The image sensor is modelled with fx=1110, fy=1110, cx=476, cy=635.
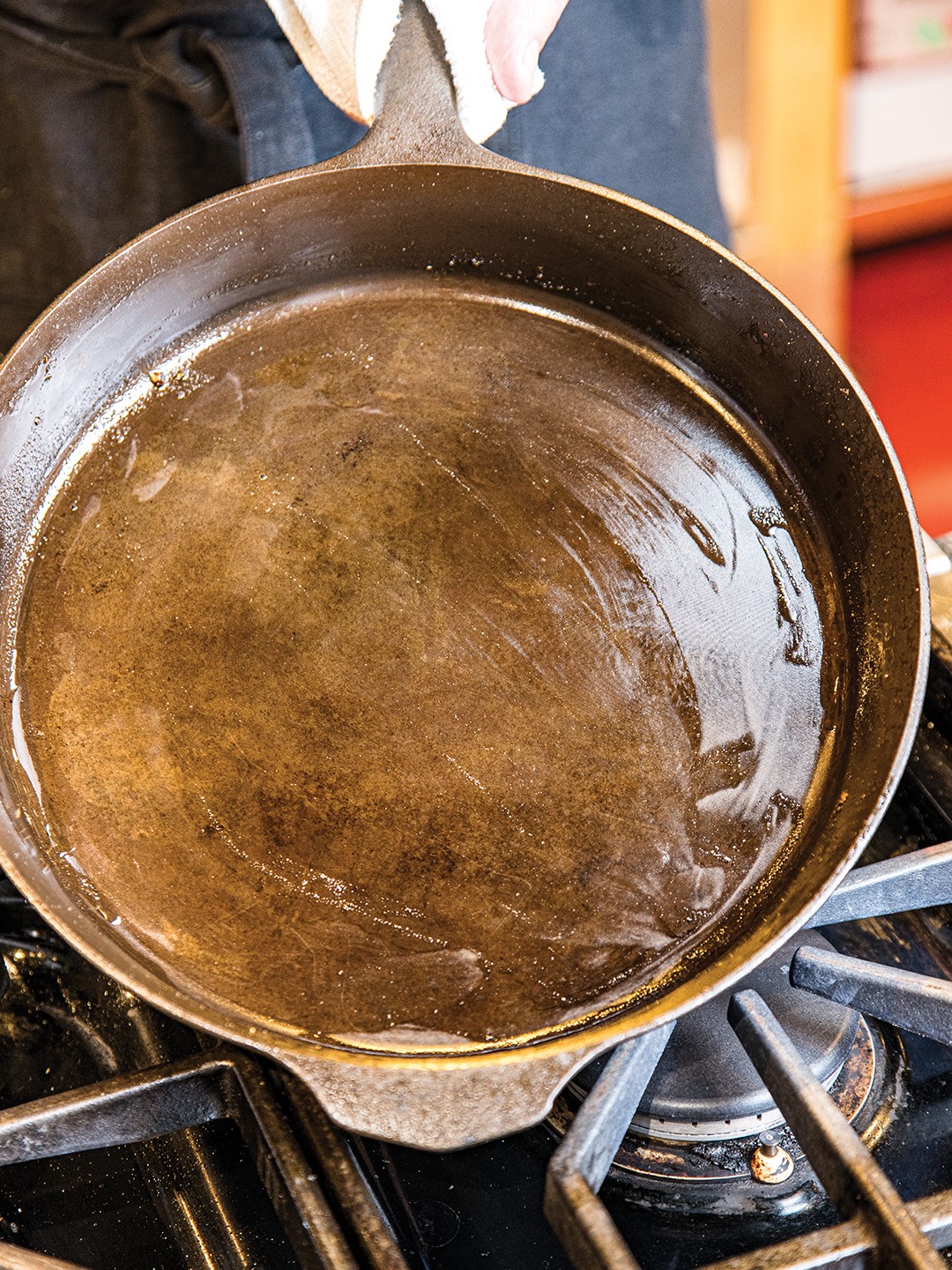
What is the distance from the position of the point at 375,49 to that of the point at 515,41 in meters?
0.07

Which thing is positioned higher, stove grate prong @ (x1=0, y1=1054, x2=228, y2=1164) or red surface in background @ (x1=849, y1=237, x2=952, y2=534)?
red surface in background @ (x1=849, y1=237, x2=952, y2=534)

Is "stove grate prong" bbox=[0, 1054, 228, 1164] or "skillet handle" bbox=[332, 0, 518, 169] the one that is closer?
"stove grate prong" bbox=[0, 1054, 228, 1164]

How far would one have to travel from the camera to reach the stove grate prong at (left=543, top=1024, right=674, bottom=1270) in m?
0.40

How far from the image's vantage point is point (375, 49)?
552 mm

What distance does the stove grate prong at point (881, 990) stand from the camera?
480 mm

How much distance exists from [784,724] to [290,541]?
0.28 meters

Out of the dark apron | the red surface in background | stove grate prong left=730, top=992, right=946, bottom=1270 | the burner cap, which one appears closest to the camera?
stove grate prong left=730, top=992, right=946, bottom=1270

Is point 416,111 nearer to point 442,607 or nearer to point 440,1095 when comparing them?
point 442,607

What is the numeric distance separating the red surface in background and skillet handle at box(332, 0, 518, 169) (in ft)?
4.54

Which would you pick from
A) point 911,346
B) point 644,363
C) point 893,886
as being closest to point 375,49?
point 644,363

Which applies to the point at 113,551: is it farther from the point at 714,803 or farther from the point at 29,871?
the point at 714,803

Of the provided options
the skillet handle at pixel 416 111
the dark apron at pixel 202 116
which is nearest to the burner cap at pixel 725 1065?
the skillet handle at pixel 416 111

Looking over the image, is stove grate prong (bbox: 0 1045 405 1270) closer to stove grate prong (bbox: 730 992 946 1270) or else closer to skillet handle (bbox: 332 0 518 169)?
stove grate prong (bbox: 730 992 946 1270)

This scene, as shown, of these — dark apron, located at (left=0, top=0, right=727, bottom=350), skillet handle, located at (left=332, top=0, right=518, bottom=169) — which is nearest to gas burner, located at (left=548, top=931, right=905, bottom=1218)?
skillet handle, located at (left=332, top=0, right=518, bottom=169)
